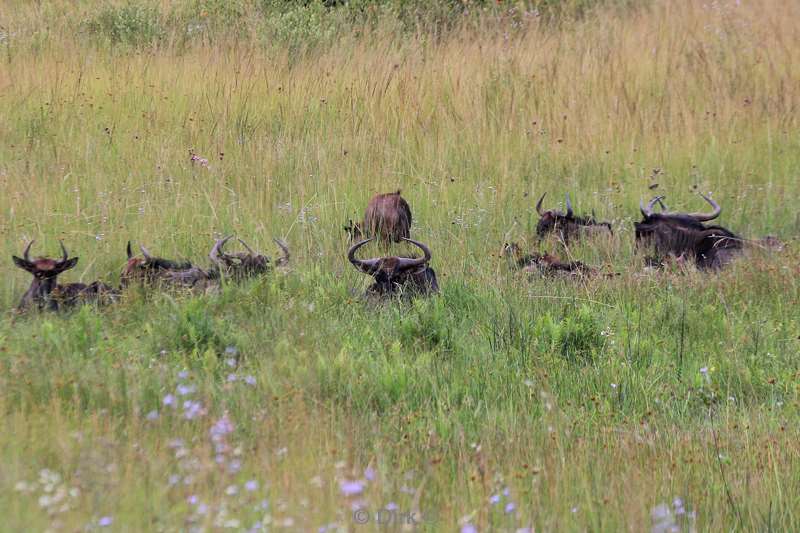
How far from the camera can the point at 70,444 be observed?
3.65m

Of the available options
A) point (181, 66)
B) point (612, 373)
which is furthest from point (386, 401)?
point (181, 66)

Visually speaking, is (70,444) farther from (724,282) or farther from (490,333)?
(724,282)

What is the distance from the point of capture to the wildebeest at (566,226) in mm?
7738

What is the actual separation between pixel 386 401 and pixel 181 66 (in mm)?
7538

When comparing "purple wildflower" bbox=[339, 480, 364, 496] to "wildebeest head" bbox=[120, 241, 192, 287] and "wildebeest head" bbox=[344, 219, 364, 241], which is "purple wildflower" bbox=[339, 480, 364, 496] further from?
"wildebeest head" bbox=[344, 219, 364, 241]

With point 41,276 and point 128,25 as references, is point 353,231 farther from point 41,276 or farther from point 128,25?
point 128,25

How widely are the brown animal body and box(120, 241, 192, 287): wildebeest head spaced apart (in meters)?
1.54

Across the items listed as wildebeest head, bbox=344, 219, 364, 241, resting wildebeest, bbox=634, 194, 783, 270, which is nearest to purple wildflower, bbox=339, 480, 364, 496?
wildebeest head, bbox=344, 219, 364, 241

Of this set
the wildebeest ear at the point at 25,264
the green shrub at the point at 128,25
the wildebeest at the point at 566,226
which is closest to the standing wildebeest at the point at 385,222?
the wildebeest at the point at 566,226

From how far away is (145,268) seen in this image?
6402mm

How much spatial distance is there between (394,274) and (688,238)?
8.54ft

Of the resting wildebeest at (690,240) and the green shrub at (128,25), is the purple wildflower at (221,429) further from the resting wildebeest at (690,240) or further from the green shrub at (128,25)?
the green shrub at (128,25)

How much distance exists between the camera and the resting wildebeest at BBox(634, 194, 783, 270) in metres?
7.21

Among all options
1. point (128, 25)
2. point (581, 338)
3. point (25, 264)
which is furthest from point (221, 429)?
point (128, 25)
